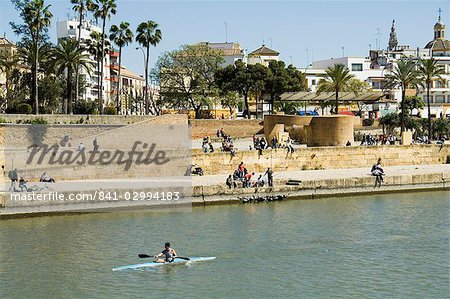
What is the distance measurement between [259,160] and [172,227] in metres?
11.6

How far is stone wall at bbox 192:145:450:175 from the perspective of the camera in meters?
39.3

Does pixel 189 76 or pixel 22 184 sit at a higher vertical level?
pixel 189 76

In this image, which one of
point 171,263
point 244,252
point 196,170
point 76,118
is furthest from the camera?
point 76,118

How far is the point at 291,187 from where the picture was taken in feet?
119

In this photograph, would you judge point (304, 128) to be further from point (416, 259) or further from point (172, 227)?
point (416, 259)

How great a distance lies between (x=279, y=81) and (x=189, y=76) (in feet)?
25.7

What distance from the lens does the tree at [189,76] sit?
199 feet

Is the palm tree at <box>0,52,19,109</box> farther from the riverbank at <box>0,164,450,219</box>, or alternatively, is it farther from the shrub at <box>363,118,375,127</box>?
the shrub at <box>363,118,375,127</box>

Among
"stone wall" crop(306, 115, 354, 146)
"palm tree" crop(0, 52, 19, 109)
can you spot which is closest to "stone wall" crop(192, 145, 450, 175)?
"stone wall" crop(306, 115, 354, 146)

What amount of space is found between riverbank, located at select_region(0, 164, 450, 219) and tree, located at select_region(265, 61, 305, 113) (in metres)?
21.4

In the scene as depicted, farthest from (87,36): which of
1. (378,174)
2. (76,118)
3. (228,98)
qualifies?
(378,174)

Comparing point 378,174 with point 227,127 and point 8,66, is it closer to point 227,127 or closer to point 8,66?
point 227,127

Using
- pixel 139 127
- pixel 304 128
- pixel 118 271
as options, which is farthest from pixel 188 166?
pixel 118 271

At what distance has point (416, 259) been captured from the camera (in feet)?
80.5
